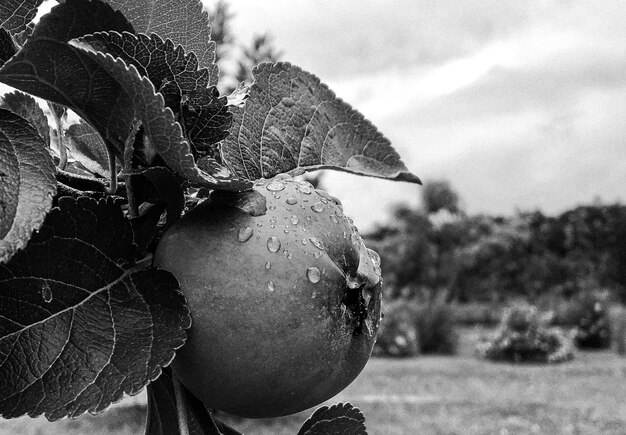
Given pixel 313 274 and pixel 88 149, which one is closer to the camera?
pixel 313 274

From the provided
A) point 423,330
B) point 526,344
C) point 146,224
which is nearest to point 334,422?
point 146,224

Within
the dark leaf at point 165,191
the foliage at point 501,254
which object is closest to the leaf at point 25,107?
the dark leaf at point 165,191

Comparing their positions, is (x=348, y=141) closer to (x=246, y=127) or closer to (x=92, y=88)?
(x=246, y=127)

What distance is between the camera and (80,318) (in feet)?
1.50

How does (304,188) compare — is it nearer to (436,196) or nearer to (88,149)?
(88,149)

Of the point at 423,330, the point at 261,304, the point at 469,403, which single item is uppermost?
the point at 261,304

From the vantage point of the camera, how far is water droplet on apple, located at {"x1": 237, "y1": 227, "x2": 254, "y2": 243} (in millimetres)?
479

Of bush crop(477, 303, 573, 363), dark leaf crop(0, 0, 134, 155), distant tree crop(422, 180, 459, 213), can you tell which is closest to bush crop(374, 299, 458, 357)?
bush crop(477, 303, 573, 363)

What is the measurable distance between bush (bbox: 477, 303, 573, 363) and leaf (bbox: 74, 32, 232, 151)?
436 inches

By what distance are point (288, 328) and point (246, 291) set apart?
0.12 ft

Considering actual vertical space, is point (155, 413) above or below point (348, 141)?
below

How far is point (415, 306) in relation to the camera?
12430mm

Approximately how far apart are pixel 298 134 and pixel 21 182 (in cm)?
24

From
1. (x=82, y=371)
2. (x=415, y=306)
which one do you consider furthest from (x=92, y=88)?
(x=415, y=306)
